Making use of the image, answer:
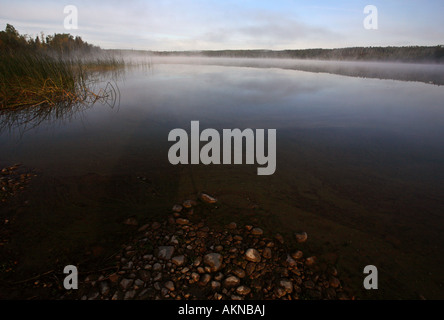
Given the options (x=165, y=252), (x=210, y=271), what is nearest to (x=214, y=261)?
(x=210, y=271)

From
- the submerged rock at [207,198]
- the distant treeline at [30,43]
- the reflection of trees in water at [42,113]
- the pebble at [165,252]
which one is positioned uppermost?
the distant treeline at [30,43]

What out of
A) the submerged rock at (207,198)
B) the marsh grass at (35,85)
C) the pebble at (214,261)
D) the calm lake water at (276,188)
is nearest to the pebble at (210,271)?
the pebble at (214,261)

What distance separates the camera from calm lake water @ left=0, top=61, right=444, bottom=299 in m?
2.41

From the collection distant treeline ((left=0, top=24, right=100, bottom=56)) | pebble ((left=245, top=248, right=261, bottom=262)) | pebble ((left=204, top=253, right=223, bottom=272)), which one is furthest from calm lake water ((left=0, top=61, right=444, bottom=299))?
distant treeline ((left=0, top=24, right=100, bottom=56))

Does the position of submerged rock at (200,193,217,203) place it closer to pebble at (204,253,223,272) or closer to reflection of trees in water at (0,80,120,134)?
pebble at (204,253,223,272)

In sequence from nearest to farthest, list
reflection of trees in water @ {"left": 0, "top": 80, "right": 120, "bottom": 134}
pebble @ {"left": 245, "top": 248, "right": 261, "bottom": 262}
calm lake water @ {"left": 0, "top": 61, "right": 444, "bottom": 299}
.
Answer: pebble @ {"left": 245, "top": 248, "right": 261, "bottom": 262} < calm lake water @ {"left": 0, "top": 61, "right": 444, "bottom": 299} < reflection of trees in water @ {"left": 0, "top": 80, "right": 120, "bottom": 134}

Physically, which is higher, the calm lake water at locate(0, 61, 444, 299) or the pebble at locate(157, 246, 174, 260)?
the calm lake water at locate(0, 61, 444, 299)

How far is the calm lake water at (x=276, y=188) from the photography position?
A: 2406 millimetres

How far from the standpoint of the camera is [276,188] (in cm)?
363

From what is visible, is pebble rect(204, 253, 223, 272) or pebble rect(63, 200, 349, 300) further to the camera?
pebble rect(204, 253, 223, 272)

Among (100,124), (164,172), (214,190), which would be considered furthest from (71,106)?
(214,190)

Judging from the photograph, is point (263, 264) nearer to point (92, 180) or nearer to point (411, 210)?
point (411, 210)

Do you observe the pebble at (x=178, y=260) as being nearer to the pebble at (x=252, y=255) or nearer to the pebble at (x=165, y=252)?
the pebble at (x=165, y=252)

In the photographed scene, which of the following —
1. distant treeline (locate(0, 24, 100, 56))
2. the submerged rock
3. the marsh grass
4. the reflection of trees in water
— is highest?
distant treeline (locate(0, 24, 100, 56))
